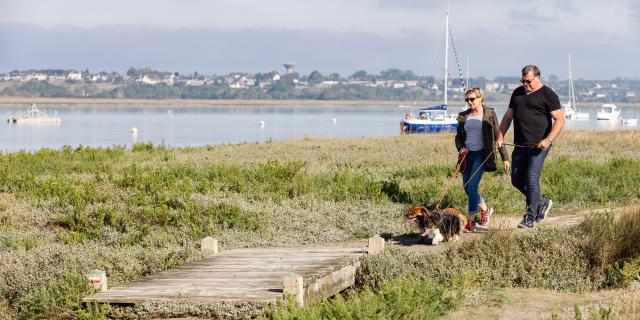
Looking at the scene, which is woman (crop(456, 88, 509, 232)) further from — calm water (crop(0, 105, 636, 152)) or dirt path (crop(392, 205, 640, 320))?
calm water (crop(0, 105, 636, 152))

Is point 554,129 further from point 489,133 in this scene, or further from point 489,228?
point 489,228

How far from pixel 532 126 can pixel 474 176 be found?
3.32 feet

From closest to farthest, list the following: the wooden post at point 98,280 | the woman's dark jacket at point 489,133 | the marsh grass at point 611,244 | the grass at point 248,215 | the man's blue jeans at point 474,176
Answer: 1. the wooden post at point 98,280
2. the marsh grass at point 611,244
3. the grass at point 248,215
4. the woman's dark jacket at point 489,133
5. the man's blue jeans at point 474,176

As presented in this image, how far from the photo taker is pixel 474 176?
13.2 meters

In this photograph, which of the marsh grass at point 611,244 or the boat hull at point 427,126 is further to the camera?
the boat hull at point 427,126

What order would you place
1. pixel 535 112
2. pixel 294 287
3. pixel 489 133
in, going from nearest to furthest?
pixel 294 287 → pixel 535 112 → pixel 489 133

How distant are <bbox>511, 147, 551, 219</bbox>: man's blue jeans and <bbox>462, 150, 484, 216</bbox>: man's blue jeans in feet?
1.44

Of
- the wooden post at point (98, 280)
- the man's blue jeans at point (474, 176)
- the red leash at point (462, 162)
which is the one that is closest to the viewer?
the wooden post at point (98, 280)

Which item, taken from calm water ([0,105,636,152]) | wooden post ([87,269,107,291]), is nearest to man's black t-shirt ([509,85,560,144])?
wooden post ([87,269,107,291])

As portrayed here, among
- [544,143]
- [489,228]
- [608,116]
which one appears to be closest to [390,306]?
[489,228]

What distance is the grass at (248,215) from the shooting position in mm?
11289

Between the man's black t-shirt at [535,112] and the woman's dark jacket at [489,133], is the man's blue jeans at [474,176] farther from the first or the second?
the man's black t-shirt at [535,112]

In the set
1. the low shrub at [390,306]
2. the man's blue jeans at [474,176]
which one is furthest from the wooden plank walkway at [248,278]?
the man's blue jeans at [474,176]

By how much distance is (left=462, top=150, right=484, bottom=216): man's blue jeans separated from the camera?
13.2 m
